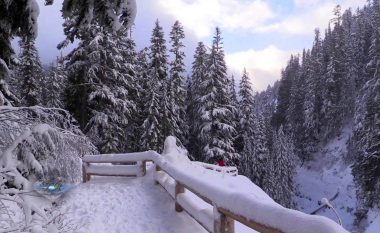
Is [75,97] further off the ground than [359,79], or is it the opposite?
[359,79]

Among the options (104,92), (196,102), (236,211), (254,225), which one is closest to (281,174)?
(196,102)

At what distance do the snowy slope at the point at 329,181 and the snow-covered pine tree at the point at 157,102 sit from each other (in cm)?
2614

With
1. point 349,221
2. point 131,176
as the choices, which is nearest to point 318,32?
point 349,221

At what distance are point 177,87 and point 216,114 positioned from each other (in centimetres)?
661

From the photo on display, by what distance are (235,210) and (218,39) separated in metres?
34.4

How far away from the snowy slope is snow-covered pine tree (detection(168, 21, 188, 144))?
2235cm

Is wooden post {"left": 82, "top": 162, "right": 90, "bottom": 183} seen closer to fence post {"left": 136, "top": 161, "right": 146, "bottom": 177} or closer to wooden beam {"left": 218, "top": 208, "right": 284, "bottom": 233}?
fence post {"left": 136, "top": 161, "right": 146, "bottom": 177}

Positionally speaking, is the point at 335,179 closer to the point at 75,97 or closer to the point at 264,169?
the point at 264,169

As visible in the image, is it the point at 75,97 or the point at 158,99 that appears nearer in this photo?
the point at 75,97

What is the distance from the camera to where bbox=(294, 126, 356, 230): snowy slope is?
54969mm

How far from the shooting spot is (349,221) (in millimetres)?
50281

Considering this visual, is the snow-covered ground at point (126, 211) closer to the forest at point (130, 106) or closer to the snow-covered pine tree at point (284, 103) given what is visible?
the forest at point (130, 106)

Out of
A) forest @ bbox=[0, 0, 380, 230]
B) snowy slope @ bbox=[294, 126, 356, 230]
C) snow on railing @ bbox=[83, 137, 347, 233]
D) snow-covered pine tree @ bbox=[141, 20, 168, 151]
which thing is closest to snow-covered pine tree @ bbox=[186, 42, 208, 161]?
forest @ bbox=[0, 0, 380, 230]

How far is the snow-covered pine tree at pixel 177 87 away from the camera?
39.5 m
